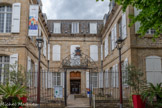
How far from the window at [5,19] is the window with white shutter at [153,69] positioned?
28.9 feet

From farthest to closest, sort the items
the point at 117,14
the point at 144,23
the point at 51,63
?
the point at 51,63 → the point at 117,14 → the point at 144,23

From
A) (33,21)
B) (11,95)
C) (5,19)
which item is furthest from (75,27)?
(11,95)

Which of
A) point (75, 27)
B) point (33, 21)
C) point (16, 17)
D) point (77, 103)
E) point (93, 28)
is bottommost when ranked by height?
point (77, 103)

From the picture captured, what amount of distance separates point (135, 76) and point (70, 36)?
14778 mm

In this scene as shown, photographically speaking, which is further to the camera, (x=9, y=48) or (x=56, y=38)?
(x=56, y=38)

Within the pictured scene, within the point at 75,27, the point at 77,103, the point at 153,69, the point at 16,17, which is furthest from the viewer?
the point at 75,27

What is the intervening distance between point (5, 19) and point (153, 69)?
31.4 feet

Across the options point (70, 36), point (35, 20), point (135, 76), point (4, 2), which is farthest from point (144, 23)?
point (70, 36)

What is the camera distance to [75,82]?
1013 inches

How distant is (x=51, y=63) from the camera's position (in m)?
24.1

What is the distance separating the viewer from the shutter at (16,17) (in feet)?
42.4

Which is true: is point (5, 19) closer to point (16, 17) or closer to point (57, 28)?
point (16, 17)

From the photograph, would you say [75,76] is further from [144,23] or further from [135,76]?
[144,23]

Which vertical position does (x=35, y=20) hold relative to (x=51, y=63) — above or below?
above
